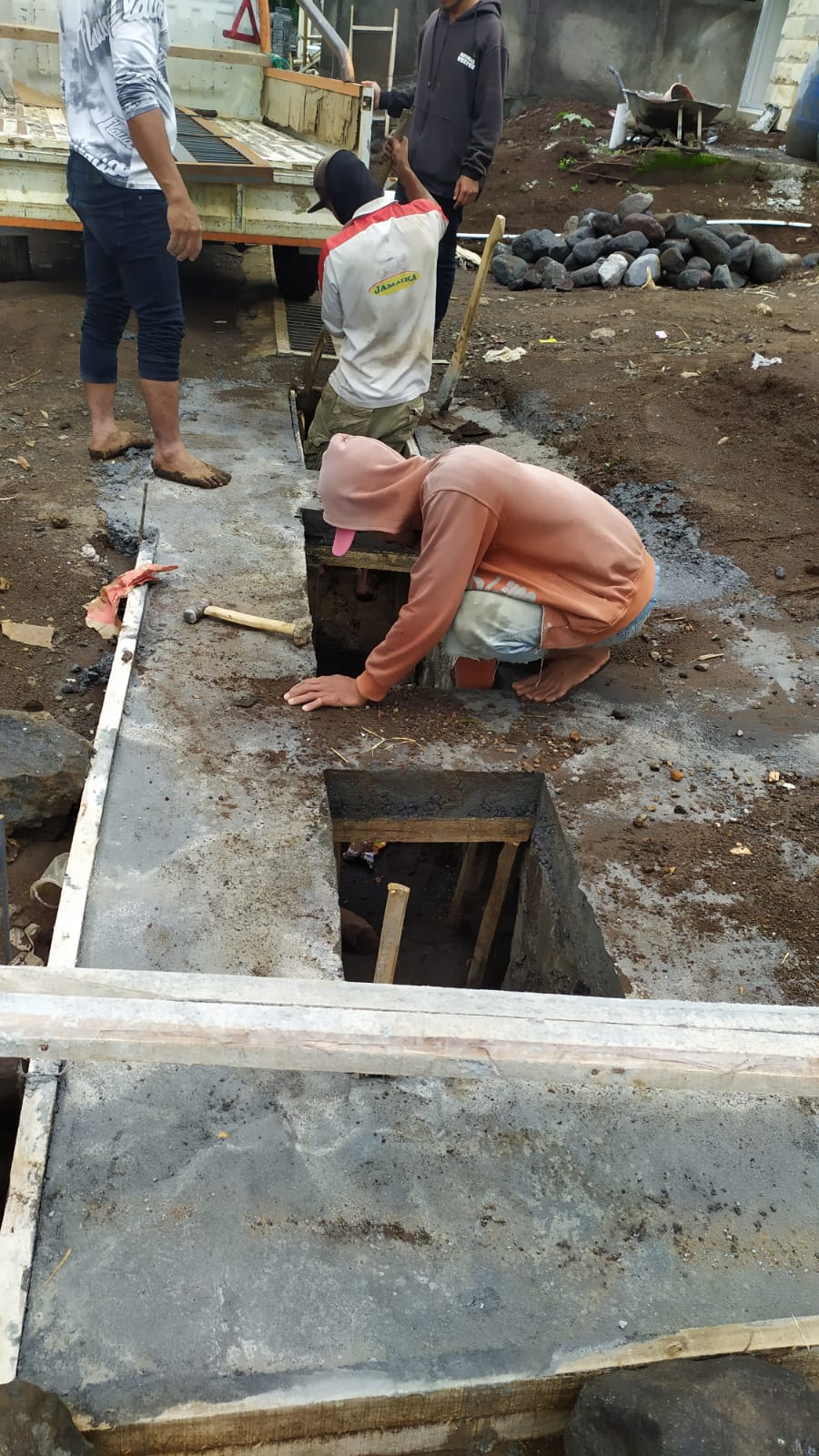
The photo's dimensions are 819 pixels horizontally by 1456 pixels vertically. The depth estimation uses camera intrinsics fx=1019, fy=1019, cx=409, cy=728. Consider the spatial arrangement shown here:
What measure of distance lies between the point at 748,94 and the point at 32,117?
11754 millimetres

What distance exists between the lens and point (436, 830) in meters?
3.29

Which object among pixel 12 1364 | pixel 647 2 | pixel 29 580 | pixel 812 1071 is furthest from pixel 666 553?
pixel 647 2

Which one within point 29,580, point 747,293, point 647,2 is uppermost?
point 647,2

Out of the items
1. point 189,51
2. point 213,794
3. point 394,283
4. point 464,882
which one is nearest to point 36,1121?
point 213,794

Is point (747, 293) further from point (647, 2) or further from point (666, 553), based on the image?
point (647, 2)

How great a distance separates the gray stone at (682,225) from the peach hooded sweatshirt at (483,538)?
7618mm

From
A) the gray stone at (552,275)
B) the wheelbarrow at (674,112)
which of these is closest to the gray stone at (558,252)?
the gray stone at (552,275)

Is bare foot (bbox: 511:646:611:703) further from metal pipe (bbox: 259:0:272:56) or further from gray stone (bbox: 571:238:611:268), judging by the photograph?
gray stone (bbox: 571:238:611:268)

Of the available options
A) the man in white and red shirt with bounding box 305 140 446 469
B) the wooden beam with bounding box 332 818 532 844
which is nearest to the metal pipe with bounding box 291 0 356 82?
the man in white and red shirt with bounding box 305 140 446 469

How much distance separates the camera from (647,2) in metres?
15.0

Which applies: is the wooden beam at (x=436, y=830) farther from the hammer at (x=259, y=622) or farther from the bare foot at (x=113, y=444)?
the bare foot at (x=113, y=444)

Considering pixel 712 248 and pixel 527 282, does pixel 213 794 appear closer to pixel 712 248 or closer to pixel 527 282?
pixel 527 282

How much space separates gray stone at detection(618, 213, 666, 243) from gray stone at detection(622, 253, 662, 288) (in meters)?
0.49

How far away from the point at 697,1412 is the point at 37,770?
2.30 m
